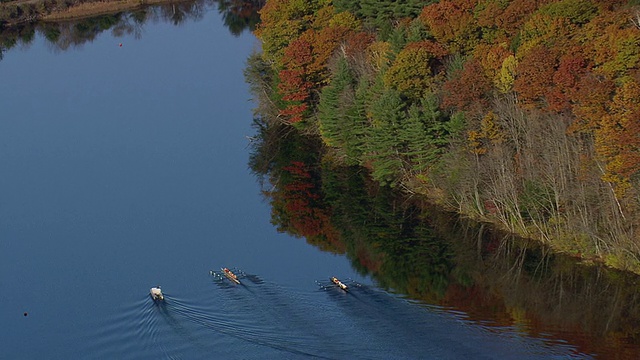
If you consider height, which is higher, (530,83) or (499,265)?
(530,83)

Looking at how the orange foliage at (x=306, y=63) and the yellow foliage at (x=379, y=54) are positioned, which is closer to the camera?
the yellow foliage at (x=379, y=54)

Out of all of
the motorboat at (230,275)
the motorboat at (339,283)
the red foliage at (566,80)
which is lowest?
the motorboat at (339,283)

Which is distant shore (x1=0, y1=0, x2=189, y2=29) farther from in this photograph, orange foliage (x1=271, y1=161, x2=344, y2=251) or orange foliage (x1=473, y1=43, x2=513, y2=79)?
orange foliage (x1=473, y1=43, x2=513, y2=79)

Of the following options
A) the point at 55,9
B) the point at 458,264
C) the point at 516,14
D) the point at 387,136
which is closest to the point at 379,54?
the point at 387,136

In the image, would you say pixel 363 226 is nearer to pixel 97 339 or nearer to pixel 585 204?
pixel 585 204

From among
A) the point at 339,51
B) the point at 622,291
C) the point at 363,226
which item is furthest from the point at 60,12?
the point at 622,291

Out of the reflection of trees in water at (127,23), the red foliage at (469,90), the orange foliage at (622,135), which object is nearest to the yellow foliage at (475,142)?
the red foliage at (469,90)

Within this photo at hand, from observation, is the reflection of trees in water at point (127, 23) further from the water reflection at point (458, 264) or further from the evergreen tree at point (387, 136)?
the evergreen tree at point (387, 136)
